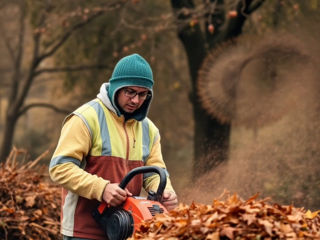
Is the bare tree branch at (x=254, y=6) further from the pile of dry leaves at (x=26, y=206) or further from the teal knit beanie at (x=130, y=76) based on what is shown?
the teal knit beanie at (x=130, y=76)

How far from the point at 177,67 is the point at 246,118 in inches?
329

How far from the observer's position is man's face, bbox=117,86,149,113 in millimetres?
4547

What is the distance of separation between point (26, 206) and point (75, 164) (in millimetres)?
2341

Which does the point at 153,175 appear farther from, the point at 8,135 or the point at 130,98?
the point at 8,135

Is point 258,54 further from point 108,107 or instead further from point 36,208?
point 108,107

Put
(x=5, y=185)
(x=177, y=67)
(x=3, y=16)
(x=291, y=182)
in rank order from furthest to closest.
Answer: (x=3, y=16)
(x=177, y=67)
(x=291, y=182)
(x=5, y=185)

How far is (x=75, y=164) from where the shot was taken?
4340 mm

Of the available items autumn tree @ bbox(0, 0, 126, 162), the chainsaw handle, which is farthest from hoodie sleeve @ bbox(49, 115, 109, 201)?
autumn tree @ bbox(0, 0, 126, 162)

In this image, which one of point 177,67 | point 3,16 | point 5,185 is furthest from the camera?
point 3,16

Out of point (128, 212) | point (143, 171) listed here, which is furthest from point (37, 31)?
point (128, 212)

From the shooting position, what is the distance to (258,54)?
11.1m

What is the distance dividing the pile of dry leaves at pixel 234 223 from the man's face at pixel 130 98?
3.58 ft

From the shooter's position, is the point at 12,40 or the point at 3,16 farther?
the point at 12,40

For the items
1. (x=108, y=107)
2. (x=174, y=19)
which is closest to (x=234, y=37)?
(x=174, y=19)
